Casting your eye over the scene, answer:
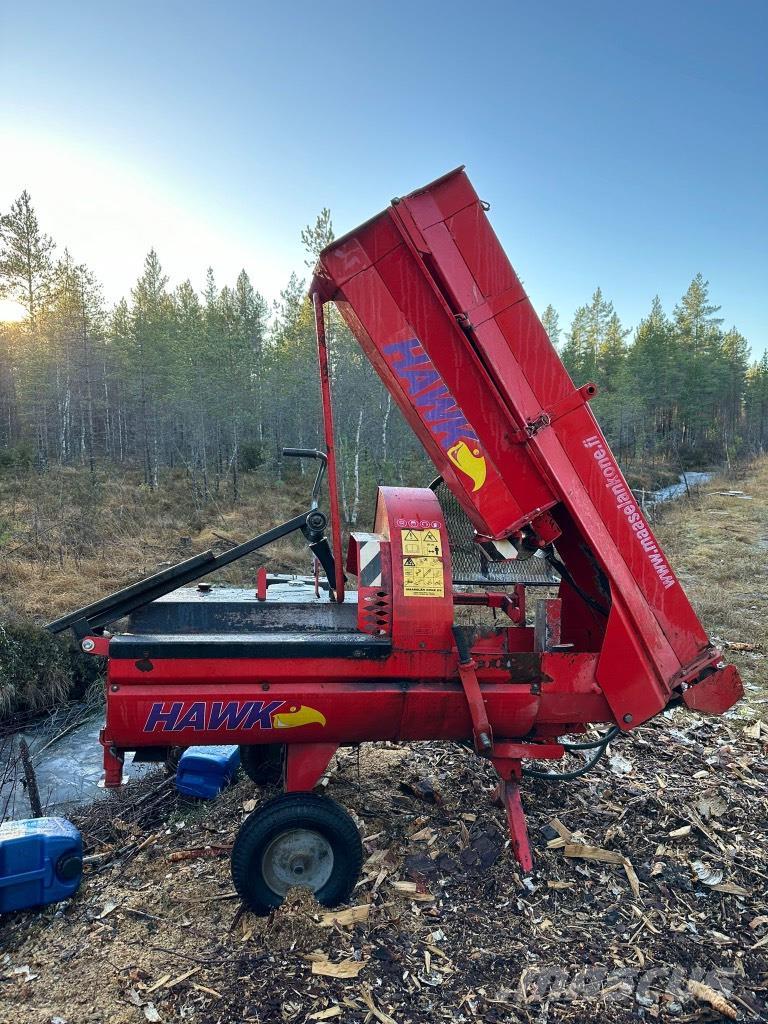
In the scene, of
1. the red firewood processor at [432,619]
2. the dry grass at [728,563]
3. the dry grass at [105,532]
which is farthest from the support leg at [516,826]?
the dry grass at [105,532]

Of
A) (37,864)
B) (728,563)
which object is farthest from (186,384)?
(37,864)

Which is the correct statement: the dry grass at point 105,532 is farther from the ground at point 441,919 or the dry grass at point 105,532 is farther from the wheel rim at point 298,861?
the wheel rim at point 298,861

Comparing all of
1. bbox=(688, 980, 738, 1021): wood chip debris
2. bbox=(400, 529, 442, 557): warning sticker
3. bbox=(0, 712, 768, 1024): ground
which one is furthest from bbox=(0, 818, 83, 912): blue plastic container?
bbox=(688, 980, 738, 1021): wood chip debris

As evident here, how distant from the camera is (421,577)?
3.42m

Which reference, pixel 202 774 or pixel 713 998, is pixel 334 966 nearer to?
pixel 713 998

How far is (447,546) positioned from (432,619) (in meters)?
0.43

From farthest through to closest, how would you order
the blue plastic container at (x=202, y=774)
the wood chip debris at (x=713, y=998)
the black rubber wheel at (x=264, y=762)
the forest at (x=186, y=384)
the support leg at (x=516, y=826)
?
the forest at (x=186, y=384), the blue plastic container at (x=202, y=774), the black rubber wheel at (x=264, y=762), the support leg at (x=516, y=826), the wood chip debris at (x=713, y=998)

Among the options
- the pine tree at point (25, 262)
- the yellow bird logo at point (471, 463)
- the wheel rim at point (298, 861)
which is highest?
the pine tree at point (25, 262)

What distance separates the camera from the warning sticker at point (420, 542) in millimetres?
3436

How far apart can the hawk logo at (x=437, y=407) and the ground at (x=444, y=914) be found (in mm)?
2350

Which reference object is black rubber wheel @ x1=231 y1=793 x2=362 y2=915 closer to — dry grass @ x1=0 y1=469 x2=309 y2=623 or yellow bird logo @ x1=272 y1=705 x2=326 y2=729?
yellow bird logo @ x1=272 y1=705 x2=326 y2=729

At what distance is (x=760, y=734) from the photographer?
5.37 metres

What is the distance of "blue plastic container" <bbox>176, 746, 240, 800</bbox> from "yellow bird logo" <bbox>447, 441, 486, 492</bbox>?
3152mm

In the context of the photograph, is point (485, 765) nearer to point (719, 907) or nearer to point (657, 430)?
point (719, 907)
